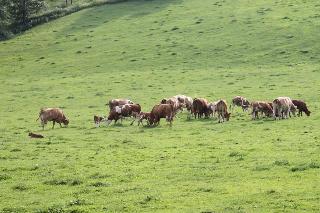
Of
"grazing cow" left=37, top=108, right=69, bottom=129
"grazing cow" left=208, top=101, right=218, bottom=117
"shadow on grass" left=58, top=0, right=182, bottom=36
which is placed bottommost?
"grazing cow" left=37, top=108, right=69, bottom=129

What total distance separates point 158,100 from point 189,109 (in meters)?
5.76

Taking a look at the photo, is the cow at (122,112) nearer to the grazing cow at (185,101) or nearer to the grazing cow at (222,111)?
the grazing cow at (185,101)

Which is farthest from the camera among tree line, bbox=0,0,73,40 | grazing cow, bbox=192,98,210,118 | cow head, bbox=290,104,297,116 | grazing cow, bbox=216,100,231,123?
tree line, bbox=0,0,73,40

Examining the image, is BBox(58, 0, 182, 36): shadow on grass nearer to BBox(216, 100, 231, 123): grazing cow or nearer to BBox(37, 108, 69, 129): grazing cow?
BBox(37, 108, 69, 129): grazing cow

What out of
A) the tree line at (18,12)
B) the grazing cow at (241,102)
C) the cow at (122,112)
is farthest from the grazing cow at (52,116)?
the tree line at (18,12)

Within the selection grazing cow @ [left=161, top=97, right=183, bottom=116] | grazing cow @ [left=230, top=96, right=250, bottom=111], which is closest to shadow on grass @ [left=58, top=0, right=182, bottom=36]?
grazing cow @ [left=161, top=97, right=183, bottom=116]

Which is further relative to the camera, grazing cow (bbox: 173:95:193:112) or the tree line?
the tree line

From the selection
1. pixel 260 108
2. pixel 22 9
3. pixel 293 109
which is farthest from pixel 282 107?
pixel 22 9

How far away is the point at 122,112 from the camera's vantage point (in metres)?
35.6

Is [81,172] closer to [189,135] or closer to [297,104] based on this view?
[189,135]

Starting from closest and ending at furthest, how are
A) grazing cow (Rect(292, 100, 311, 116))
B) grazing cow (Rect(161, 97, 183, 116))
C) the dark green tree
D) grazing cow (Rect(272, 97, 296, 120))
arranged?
grazing cow (Rect(272, 97, 296, 120)) < grazing cow (Rect(292, 100, 311, 116)) < grazing cow (Rect(161, 97, 183, 116)) < the dark green tree

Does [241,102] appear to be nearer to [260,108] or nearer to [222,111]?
[260,108]

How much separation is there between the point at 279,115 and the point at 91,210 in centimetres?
1887

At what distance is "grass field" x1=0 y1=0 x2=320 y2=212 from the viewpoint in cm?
1861
